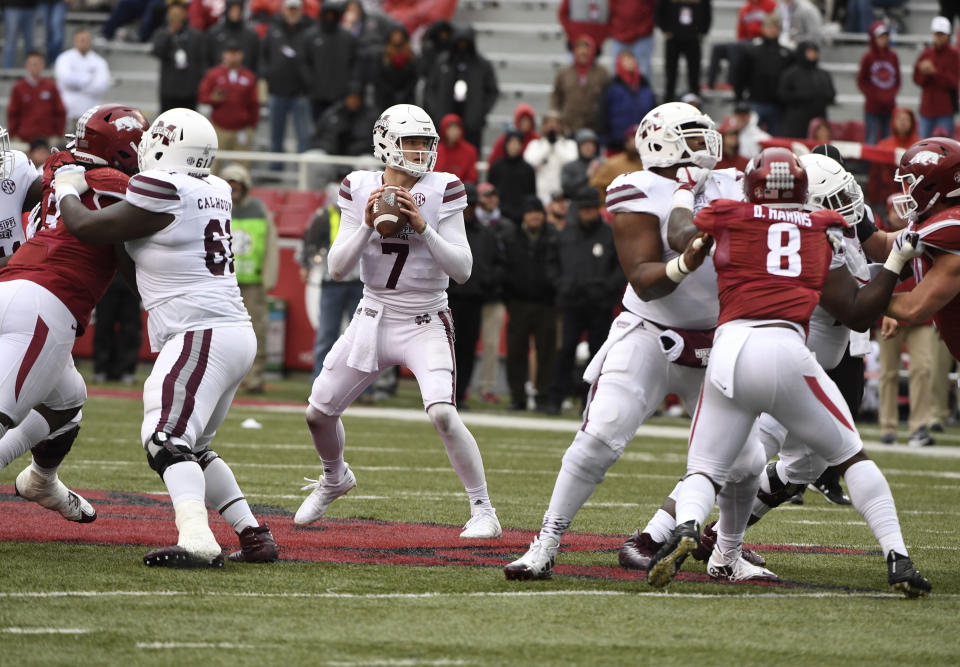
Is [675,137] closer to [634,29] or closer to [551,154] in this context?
[551,154]

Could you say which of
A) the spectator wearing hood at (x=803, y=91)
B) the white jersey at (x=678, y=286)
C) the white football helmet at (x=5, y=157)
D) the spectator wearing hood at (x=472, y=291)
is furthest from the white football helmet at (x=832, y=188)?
the spectator wearing hood at (x=803, y=91)

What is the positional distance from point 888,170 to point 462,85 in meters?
4.82

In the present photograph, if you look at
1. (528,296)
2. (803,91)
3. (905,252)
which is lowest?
(528,296)

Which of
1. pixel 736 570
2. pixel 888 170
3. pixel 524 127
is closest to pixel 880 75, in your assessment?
pixel 888 170

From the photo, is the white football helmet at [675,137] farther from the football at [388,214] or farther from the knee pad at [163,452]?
the knee pad at [163,452]

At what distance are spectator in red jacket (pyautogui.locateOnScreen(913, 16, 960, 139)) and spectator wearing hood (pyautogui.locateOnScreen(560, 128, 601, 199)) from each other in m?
3.84

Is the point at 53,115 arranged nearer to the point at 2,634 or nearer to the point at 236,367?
the point at 236,367

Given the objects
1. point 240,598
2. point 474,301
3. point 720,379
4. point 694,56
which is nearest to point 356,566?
point 240,598

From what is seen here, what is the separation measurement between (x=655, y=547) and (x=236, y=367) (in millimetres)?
1788

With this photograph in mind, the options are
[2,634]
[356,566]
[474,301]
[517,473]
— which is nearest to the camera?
[2,634]

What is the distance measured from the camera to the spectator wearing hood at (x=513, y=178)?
16484 mm

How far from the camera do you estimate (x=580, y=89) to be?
17844 mm

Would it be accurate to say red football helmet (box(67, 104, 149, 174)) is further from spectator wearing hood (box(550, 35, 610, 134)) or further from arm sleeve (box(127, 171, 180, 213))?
spectator wearing hood (box(550, 35, 610, 134))

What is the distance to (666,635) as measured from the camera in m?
4.70
